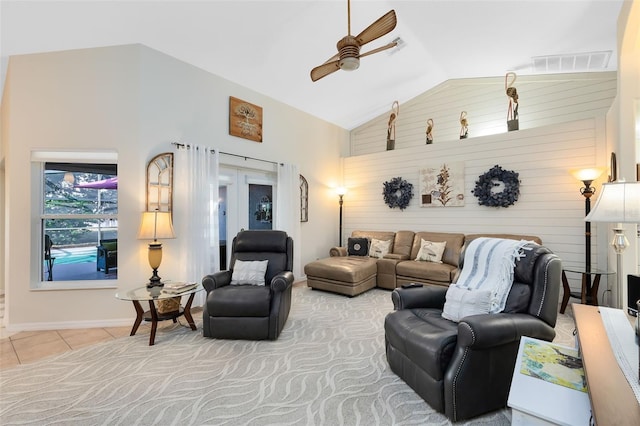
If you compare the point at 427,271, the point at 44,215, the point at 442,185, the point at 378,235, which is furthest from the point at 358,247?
the point at 44,215

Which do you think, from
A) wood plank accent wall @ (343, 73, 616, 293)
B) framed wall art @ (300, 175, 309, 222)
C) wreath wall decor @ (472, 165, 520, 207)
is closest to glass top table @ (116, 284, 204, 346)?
framed wall art @ (300, 175, 309, 222)

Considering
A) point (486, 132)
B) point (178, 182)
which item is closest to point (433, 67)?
point (486, 132)

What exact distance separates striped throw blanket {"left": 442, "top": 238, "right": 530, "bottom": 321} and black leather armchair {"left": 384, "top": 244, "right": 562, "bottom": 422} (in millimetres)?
72

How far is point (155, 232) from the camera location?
3439mm

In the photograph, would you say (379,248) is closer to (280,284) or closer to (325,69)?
(280,284)

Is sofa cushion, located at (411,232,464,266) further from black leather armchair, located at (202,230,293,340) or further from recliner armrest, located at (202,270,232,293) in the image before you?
recliner armrest, located at (202,270,232,293)

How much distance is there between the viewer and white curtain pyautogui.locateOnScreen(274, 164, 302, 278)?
537 centimetres

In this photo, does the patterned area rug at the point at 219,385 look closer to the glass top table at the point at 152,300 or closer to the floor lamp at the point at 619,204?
the glass top table at the point at 152,300

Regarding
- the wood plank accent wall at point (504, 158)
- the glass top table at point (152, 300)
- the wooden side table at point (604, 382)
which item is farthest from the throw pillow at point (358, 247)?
the wooden side table at point (604, 382)

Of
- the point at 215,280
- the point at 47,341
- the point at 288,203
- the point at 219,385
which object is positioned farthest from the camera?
the point at 288,203

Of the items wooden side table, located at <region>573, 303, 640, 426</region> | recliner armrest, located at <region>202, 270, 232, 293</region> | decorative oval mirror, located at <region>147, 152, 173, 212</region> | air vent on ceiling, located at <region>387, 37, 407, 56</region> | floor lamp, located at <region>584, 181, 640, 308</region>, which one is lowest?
recliner armrest, located at <region>202, 270, 232, 293</region>

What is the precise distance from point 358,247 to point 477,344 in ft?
12.6

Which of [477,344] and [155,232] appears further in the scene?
[155,232]

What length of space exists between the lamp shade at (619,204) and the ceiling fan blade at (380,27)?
1.80 metres
